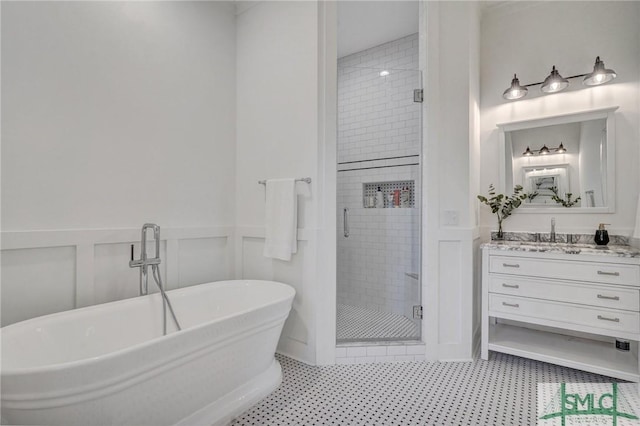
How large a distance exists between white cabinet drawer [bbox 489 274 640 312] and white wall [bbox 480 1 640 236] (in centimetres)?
70

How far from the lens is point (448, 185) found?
8.02 feet

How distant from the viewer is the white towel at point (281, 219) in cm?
242

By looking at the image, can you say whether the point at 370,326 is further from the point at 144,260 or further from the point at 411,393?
the point at 144,260

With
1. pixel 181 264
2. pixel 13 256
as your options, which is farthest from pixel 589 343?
pixel 13 256

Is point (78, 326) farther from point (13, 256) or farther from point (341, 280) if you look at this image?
point (341, 280)

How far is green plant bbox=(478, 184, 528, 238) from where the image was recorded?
280cm

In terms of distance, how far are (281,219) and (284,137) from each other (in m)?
0.65

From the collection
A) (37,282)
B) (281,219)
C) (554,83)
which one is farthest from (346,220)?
(37,282)

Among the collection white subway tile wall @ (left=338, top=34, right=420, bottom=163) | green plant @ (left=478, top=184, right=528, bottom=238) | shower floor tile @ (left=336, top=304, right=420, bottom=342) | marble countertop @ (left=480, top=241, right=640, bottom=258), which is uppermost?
white subway tile wall @ (left=338, top=34, right=420, bottom=163)

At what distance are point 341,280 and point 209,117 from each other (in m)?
1.73

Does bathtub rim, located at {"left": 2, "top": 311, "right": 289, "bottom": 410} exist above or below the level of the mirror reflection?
below

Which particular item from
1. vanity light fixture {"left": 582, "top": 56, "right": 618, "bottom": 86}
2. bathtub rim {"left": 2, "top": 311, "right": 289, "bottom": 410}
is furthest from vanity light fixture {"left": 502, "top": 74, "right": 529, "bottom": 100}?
bathtub rim {"left": 2, "top": 311, "right": 289, "bottom": 410}

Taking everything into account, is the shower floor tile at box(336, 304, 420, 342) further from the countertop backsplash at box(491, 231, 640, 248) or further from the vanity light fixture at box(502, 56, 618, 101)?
the vanity light fixture at box(502, 56, 618, 101)

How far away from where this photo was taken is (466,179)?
2426 mm
